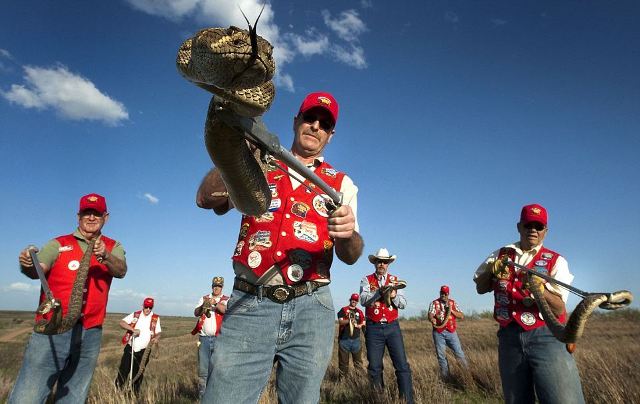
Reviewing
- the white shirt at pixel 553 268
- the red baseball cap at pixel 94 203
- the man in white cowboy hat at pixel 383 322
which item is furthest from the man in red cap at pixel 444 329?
the red baseball cap at pixel 94 203

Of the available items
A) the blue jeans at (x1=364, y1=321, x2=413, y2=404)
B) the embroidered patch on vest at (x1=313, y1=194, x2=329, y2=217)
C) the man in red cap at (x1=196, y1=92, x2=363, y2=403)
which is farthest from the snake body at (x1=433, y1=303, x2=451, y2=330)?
the embroidered patch on vest at (x1=313, y1=194, x2=329, y2=217)

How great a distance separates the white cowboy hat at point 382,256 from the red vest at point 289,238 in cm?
707

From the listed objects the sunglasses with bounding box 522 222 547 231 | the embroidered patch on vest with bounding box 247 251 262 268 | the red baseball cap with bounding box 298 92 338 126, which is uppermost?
the red baseball cap with bounding box 298 92 338 126

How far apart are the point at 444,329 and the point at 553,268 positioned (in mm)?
8186

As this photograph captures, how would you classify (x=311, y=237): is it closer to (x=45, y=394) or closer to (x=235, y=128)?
(x=235, y=128)

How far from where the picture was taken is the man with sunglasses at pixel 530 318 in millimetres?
3781

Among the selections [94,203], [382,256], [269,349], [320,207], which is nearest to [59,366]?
[94,203]

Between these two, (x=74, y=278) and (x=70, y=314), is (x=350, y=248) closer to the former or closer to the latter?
(x=70, y=314)

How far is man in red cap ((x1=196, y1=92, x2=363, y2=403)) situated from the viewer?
2266mm

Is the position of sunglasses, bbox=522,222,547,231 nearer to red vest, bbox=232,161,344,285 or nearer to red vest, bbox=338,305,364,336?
red vest, bbox=232,161,344,285

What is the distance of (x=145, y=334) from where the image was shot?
35.6ft

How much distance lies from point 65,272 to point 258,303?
11.6 feet

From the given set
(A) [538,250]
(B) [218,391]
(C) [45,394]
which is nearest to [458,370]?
(A) [538,250]

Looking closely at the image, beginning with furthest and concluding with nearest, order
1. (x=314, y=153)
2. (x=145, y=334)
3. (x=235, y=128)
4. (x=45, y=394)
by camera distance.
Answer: (x=145, y=334) → (x=45, y=394) → (x=314, y=153) → (x=235, y=128)
